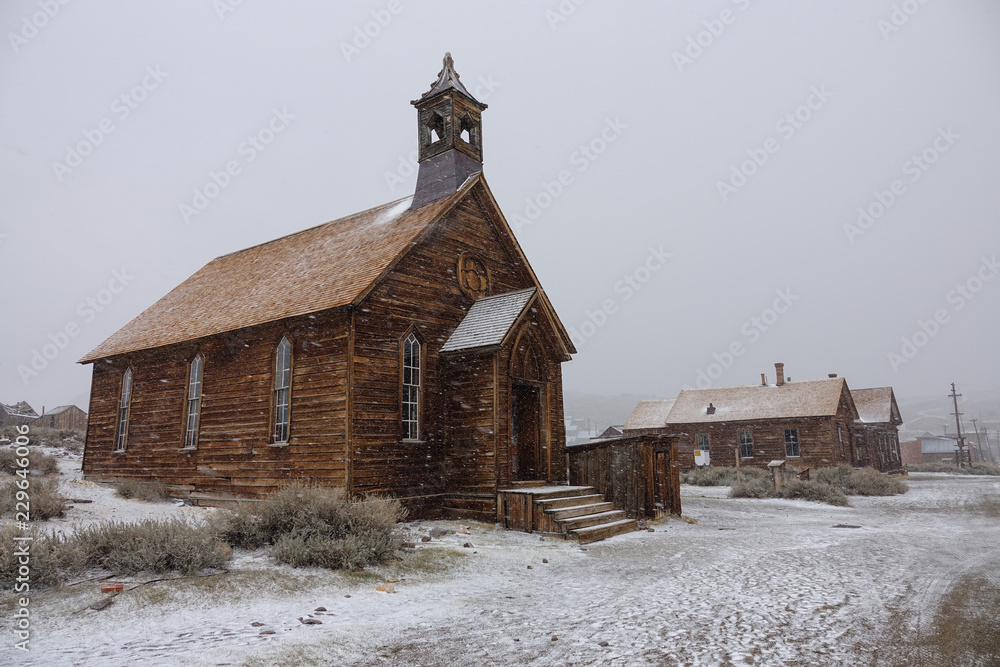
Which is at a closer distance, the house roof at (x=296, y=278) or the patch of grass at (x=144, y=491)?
the house roof at (x=296, y=278)

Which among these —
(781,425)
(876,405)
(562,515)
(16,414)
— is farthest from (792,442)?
(16,414)

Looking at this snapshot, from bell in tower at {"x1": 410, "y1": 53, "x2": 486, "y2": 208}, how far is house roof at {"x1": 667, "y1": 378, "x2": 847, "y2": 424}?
2548 cm

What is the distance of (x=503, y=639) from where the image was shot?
563 cm

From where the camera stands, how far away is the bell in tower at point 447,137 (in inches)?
657

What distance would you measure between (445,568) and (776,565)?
4.73 meters

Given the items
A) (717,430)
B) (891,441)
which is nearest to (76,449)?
(717,430)

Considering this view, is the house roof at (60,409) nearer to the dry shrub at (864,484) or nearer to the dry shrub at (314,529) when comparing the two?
the dry shrub at (314,529)

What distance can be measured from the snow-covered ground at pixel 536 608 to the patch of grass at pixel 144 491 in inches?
198

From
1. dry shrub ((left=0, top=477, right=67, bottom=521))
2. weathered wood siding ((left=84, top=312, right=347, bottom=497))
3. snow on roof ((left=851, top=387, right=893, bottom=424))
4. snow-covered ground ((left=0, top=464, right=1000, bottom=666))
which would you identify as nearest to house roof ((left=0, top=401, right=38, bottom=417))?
weathered wood siding ((left=84, top=312, right=347, bottom=497))

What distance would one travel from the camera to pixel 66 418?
48000 millimetres

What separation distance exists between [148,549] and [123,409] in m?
13.7

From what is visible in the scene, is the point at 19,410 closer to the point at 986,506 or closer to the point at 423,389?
the point at 423,389

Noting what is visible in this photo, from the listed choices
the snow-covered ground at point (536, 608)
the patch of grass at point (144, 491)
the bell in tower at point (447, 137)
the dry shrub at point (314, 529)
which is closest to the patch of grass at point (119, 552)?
the snow-covered ground at point (536, 608)

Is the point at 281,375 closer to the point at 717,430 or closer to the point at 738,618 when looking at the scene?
the point at 738,618
